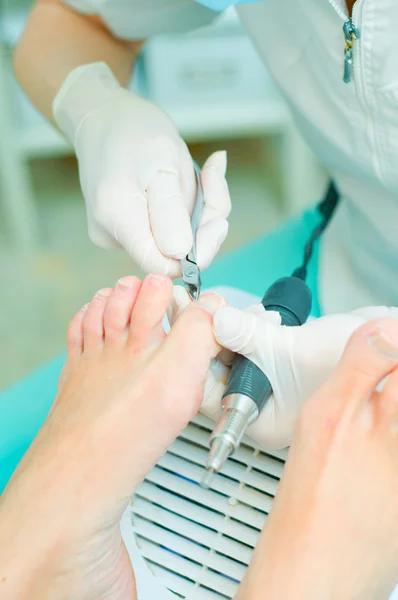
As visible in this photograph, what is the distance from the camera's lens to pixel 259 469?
0.60 meters

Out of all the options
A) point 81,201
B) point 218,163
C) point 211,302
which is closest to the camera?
point 211,302

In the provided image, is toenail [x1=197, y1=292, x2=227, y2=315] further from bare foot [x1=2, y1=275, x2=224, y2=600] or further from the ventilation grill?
the ventilation grill

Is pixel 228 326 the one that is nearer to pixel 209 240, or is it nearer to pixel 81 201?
pixel 209 240

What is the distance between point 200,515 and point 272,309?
0.21 meters

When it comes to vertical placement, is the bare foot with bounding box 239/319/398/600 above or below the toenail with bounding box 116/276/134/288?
below

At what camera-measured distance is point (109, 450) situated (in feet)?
1.82

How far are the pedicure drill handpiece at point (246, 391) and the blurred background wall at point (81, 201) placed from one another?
1.21 metres

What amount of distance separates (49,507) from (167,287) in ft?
0.73

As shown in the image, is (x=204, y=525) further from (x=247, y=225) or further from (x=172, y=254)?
(x=247, y=225)

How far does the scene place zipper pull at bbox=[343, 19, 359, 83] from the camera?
58 centimetres

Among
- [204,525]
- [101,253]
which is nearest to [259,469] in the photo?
[204,525]

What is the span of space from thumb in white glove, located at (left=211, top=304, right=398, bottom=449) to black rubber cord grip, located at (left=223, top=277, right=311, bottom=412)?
0.03 feet

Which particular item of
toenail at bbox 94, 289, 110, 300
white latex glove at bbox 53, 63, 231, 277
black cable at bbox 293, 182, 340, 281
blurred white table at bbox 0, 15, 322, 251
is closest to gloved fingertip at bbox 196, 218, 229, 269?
white latex glove at bbox 53, 63, 231, 277

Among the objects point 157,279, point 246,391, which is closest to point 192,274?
point 157,279
